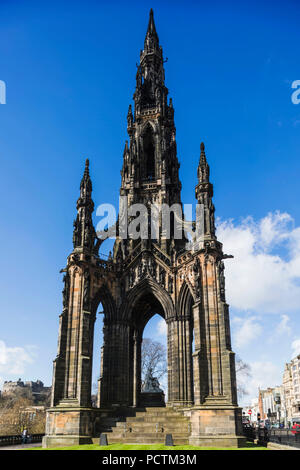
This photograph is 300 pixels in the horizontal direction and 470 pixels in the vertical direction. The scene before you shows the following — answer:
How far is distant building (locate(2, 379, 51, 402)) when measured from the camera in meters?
73.6

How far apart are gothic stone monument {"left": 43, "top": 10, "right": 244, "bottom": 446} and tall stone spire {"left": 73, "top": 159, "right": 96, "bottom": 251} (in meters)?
0.07

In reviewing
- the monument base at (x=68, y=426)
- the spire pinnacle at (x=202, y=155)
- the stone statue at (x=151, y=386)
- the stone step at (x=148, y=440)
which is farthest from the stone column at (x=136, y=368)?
the spire pinnacle at (x=202, y=155)

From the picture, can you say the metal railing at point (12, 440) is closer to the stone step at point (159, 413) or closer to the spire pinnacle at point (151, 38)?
the stone step at point (159, 413)

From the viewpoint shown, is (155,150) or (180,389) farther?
(155,150)

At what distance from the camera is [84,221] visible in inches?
1054

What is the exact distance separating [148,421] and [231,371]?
5541mm

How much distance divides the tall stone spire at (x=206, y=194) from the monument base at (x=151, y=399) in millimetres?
11763

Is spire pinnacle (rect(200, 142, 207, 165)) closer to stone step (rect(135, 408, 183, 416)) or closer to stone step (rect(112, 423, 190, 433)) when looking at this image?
stone step (rect(135, 408, 183, 416))

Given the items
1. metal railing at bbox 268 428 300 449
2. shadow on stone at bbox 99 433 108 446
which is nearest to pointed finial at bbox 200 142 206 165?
metal railing at bbox 268 428 300 449

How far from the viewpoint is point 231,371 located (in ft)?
70.6

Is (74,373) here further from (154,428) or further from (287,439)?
(287,439)
